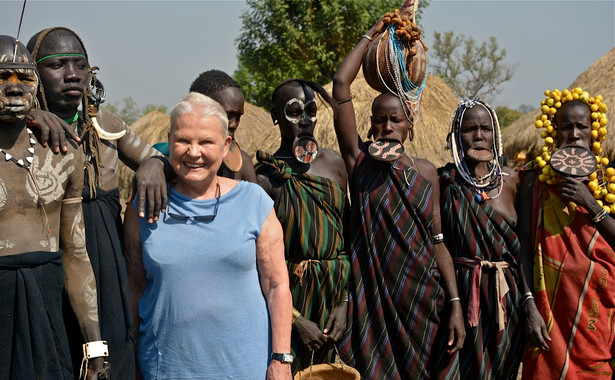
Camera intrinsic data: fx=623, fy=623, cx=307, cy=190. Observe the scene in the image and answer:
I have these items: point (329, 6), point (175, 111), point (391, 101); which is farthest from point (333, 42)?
point (175, 111)

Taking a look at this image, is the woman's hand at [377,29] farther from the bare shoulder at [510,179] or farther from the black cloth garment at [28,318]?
the black cloth garment at [28,318]

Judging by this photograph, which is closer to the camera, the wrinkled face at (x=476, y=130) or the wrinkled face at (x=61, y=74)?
the wrinkled face at (x=61, y=74)

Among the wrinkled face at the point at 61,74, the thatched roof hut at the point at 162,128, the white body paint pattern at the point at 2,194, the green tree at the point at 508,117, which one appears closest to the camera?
the white body paint pattern at the point at 2,194

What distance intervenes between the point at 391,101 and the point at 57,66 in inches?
70.2

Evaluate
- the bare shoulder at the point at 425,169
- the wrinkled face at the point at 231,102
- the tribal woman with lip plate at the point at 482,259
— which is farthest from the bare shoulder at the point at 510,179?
the wrinkled face at the point at 231,102

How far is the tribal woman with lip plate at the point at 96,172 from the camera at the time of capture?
2.43 m

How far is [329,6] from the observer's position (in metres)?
19.9

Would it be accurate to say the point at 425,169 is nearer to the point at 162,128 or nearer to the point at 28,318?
the point at 28,318

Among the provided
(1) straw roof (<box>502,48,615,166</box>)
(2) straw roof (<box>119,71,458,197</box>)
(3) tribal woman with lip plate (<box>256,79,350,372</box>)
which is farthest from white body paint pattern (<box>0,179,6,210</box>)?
(1) straw roof (<box>502,48,615,166</box>)

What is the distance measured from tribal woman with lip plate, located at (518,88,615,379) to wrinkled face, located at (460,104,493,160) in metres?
0.33

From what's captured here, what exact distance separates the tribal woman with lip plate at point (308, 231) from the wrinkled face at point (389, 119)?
13.2 inches

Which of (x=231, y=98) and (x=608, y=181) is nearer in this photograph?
(x=231, y=98)

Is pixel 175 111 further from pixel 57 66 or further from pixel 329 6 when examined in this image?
pixel 329 6

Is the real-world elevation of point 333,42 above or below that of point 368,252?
above
